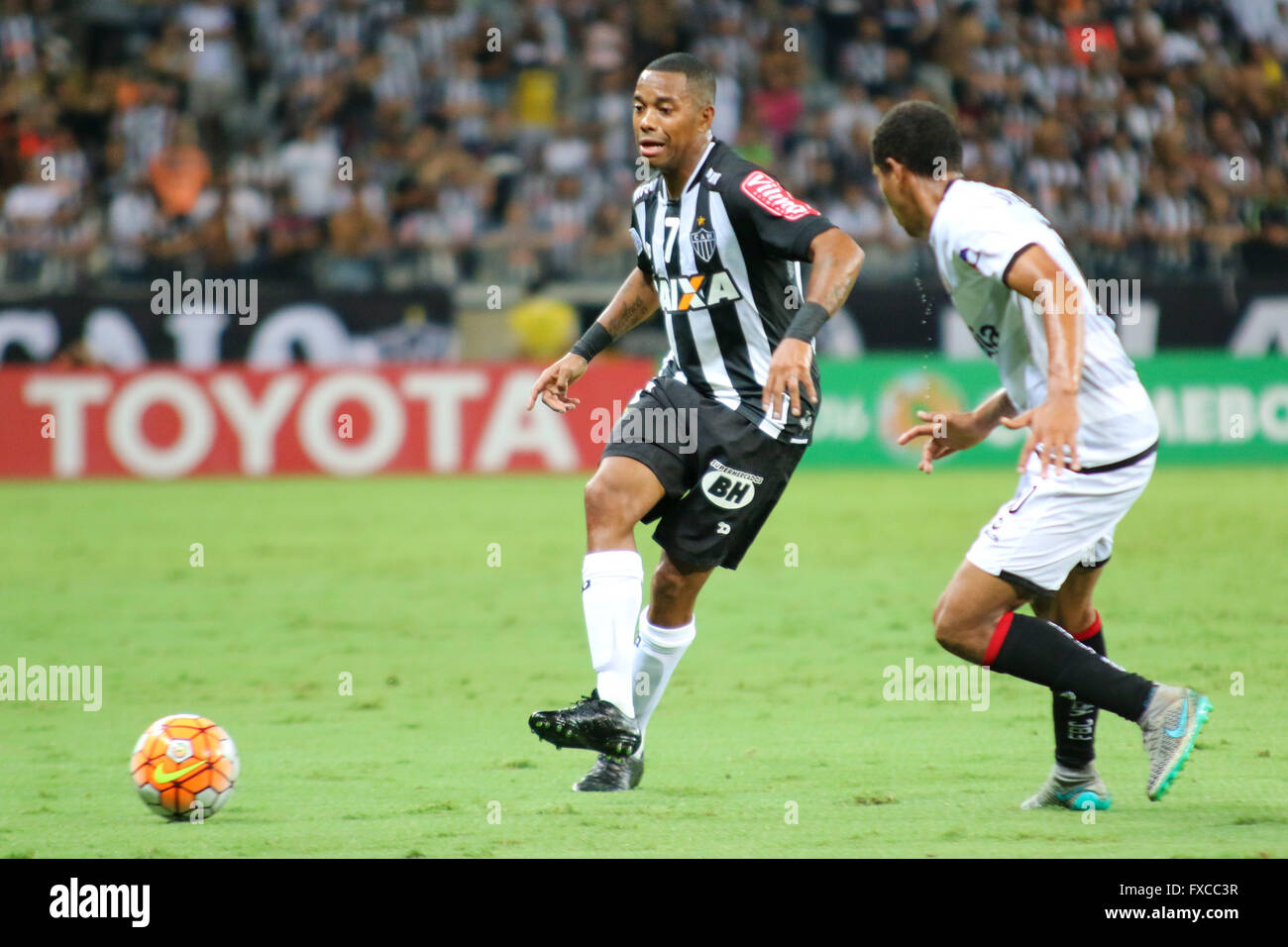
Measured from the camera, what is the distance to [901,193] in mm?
5254

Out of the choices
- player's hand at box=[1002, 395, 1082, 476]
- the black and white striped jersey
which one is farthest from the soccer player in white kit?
the black and white striped jersey

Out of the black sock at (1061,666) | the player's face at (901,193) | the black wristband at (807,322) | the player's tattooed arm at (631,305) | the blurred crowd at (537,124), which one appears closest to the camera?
the black sock at (1061,666)

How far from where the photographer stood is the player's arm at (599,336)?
6.24 meters

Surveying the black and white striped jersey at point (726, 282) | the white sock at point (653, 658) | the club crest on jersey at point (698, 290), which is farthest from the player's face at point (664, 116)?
the white sock at point (653, 658)

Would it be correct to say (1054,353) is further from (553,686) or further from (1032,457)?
(553,686)

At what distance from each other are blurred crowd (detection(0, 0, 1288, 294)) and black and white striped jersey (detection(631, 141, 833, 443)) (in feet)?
42.3

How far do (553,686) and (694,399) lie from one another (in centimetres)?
236

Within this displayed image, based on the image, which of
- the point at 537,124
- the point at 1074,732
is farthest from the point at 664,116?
the point at 537,124

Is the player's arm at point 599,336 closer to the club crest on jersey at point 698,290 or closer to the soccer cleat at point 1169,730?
the club crest on jersey at point 698,290

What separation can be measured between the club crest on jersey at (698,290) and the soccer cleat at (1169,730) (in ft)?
6.47

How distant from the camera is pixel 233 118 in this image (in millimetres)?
21078

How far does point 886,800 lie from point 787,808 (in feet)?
1.15
